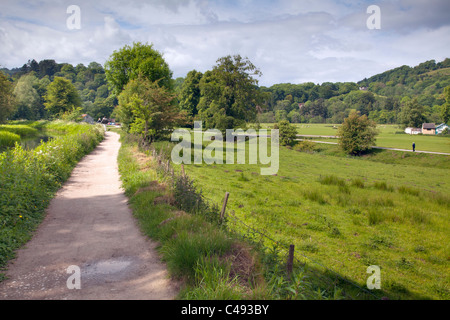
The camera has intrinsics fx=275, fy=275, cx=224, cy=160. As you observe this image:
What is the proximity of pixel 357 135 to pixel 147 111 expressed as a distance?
35734 millimetres

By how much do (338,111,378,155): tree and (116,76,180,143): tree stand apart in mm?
30965

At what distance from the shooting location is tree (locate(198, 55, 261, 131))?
42.8 m

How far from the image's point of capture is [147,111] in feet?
83.8

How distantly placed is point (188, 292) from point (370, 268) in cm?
630

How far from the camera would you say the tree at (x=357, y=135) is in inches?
1777

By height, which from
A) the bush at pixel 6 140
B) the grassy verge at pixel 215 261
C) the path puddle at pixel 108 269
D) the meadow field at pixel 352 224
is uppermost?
the bush at pixel 6 140

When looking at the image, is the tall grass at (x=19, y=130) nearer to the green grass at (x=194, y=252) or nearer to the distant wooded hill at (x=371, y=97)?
the green grass at (x=194, y=252)

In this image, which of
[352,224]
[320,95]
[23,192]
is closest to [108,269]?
[23,192]

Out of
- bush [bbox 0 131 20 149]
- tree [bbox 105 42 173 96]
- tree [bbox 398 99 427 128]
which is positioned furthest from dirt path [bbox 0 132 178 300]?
tree [bbox 398 99 427 128]

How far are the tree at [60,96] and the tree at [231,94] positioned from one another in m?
37.6

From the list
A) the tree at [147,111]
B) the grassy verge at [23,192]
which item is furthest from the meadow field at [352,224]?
the tree at [147,111]

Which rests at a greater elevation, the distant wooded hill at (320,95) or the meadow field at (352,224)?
the distant wooded hill at (320,95)
